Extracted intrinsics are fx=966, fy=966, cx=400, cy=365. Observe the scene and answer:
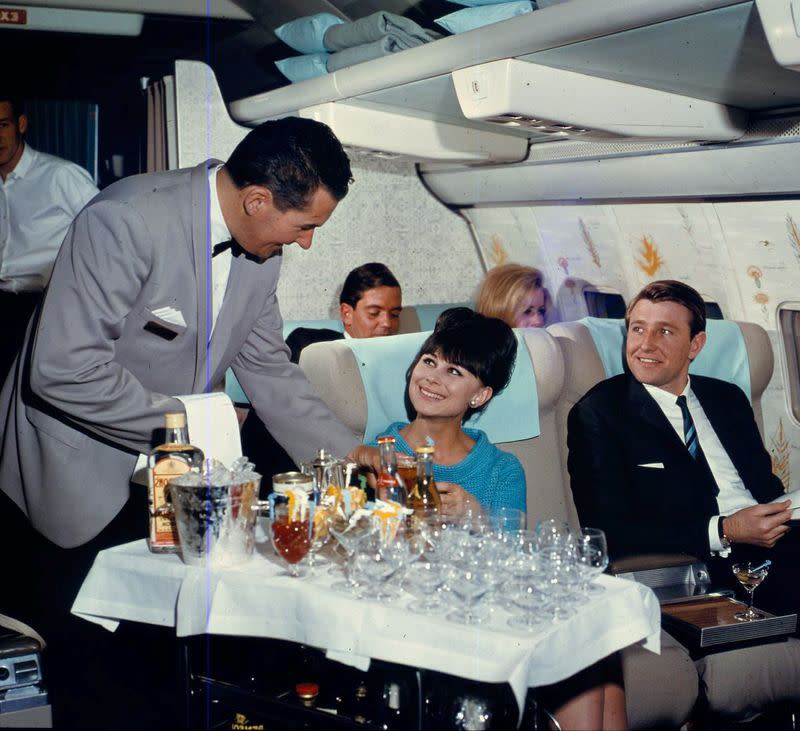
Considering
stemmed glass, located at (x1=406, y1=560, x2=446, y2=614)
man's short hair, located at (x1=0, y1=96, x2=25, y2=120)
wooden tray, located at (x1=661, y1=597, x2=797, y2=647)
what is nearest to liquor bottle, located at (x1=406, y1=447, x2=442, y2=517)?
stemmed glass, located at (x1=406, y1=560, x2=446, y2=614)

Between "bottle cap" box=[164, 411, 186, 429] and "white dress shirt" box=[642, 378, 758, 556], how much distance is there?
6.00 ft

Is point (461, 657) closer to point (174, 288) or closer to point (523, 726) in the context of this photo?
point (523, 726)

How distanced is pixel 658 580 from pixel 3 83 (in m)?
4.04

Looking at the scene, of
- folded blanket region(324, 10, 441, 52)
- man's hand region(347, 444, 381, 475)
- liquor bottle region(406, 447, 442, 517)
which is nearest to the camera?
liquor bottle region(406, 447, 442, 517)

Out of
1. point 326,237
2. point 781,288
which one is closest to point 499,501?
point 781,288

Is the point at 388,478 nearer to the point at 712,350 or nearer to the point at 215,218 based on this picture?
the point at 215,218

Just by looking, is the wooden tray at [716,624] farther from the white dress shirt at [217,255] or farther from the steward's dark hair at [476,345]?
the white dress shirt at [217,255]

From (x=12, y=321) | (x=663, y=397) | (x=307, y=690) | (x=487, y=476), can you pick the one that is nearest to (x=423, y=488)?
(x=307, y=690)

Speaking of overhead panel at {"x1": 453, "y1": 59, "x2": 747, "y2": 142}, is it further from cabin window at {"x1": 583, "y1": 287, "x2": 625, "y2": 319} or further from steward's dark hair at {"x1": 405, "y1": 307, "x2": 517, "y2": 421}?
cabin window at {"x1": 583, "y1": 287, "x2": 625, "y2": 319}

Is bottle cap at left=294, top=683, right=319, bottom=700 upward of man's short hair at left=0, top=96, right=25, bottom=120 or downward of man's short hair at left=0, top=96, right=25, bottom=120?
downward

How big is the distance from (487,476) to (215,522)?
3.59 ft

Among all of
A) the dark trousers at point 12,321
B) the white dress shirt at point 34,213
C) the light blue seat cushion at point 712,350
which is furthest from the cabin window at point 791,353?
the white dress shirt at point 34,213

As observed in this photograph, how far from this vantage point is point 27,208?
482 centimetres

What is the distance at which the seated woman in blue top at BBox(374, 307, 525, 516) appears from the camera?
2.87 metres
